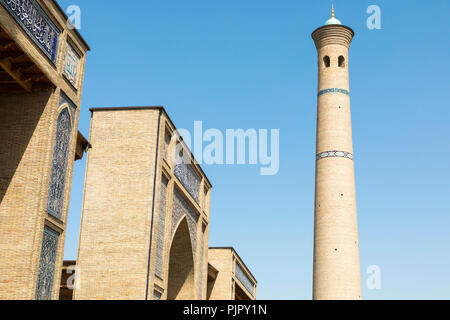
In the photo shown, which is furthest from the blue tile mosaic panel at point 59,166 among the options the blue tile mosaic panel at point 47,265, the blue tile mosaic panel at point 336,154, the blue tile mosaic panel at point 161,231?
the blue tile mosaic panel at point 336,154

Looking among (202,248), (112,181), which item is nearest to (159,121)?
(112,181)

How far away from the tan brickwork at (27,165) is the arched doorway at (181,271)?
7172 millimetres

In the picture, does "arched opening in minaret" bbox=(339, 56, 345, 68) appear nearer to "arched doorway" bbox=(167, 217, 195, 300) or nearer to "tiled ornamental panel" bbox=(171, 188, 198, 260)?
"tiled ornamental panel" bbox=(171, 188, 198, 260)

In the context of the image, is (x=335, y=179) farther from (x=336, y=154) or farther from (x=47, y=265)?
(x=47, y=265)

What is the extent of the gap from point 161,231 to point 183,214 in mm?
2096

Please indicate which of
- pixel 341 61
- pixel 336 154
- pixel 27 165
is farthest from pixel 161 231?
pixel 341 61

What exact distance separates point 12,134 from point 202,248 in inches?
371

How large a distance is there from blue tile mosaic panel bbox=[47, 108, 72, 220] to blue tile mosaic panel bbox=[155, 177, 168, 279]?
3.89 metres

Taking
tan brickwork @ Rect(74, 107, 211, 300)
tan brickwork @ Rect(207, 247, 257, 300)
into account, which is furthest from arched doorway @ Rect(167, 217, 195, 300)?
tan brickwork @ Rect(207, 247, 257, 300)

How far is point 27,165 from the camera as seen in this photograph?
862cm

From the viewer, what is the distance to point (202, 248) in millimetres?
17438

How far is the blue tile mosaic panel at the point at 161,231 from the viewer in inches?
507

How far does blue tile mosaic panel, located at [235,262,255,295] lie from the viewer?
2283 cm
